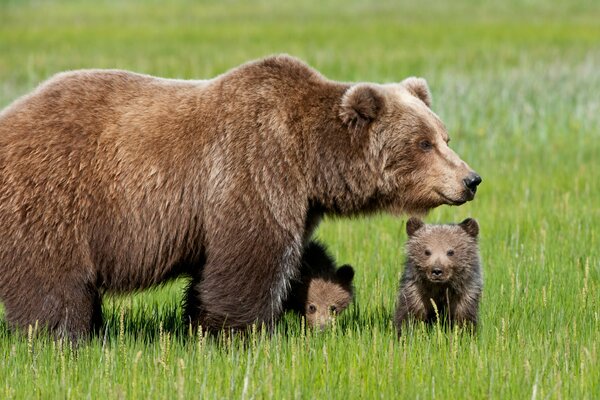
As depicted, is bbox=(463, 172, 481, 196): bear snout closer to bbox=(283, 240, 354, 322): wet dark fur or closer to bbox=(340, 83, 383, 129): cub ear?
bbox=(340, 83, 383, 129): cub ear

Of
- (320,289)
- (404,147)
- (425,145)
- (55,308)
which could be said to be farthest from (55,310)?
(425,145)

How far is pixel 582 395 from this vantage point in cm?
515

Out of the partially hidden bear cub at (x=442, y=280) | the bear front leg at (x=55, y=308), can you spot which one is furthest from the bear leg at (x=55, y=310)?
the partially hidden bear cub at (x=442, y=280)

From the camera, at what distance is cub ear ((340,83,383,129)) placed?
6.36 metres

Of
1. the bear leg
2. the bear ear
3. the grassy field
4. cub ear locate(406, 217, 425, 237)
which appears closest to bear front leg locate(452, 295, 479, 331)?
the grassy field

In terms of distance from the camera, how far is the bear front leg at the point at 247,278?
6082 mm

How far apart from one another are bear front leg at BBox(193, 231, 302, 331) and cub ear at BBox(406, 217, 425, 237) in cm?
83

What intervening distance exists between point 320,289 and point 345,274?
Answer: 208 mm

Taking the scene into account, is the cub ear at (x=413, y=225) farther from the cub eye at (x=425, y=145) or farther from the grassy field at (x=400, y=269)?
the grassy field at (x=400, y=269)

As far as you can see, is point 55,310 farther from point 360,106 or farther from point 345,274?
point 360,106

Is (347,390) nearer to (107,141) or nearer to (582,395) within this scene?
(582,395)

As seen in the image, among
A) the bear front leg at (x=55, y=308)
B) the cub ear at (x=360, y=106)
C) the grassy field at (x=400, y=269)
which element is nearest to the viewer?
the grassy field at (x=400, y=269)

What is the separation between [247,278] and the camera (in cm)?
608

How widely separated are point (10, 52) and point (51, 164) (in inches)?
834
